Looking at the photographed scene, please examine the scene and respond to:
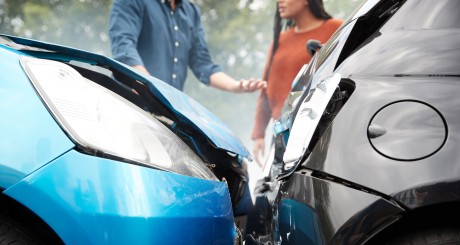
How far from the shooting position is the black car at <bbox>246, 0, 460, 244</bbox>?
4.03ft

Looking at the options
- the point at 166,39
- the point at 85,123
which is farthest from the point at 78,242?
the point at 166,39

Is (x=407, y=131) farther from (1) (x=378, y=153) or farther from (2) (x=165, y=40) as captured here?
(2) (x=165, y=40)

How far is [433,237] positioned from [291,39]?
117 inches

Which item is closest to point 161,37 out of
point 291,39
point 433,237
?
point 291,39

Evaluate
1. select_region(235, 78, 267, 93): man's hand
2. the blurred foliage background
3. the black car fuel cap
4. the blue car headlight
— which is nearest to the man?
select_region(235, 78, 267, 93): man's hand

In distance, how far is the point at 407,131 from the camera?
127cm

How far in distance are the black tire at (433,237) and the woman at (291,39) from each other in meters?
2.66

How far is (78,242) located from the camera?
124 cm

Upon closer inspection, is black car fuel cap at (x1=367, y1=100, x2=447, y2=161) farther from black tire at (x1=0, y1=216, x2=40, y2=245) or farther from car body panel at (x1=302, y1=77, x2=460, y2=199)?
black tire at (x1=0, y1=216, x2=40, y2=245)

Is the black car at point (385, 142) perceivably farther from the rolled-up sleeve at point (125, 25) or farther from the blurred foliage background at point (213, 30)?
the blurred foliage background at point (213, 30)

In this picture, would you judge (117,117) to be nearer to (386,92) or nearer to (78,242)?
(78,242)

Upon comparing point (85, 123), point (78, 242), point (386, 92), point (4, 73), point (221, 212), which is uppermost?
point (4, 73)

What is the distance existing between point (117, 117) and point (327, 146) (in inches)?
21.7

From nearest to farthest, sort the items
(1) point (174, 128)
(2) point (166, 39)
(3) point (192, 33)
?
(1) point (174, 128), (2) point (166, 39), (3) point (192, 33)
